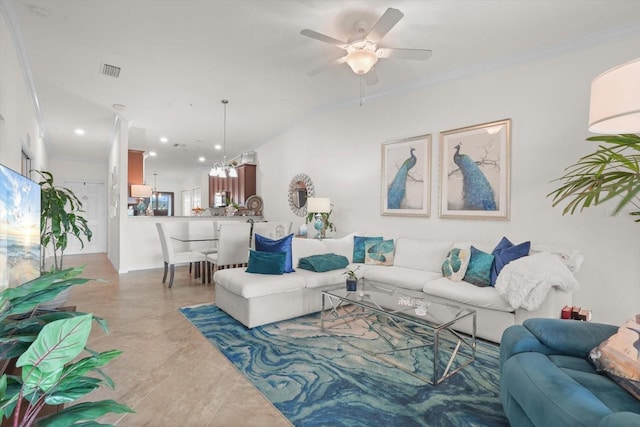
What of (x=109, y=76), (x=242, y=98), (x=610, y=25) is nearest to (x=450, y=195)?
(x=610, y=25)

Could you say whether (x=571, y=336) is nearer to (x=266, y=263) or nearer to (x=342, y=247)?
(x=266, y=263)

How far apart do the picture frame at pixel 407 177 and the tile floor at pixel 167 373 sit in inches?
115

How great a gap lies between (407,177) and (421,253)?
3.69 ft

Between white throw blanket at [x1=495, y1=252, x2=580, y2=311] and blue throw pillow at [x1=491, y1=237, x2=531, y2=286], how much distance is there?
0.22 m

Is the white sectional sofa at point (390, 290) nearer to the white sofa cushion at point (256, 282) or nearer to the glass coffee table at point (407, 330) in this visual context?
the white sofa cushion at point (256, 282)

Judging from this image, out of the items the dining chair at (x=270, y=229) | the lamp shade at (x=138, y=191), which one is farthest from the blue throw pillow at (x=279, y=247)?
the lamp shade at (x=138, y=191)

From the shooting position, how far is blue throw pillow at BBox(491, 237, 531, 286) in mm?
2979

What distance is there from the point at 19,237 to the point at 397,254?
3.61 meters

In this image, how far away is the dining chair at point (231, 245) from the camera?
467 centimetres

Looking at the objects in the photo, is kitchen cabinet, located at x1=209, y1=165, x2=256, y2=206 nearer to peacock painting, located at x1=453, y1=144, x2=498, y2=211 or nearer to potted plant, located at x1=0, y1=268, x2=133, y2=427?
peacock painting, located at x1=453, y1=144, x2=498, y2=211

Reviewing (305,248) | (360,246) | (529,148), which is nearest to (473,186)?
(529,148)

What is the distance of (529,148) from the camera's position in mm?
3328

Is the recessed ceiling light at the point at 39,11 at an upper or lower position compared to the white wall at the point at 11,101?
upper

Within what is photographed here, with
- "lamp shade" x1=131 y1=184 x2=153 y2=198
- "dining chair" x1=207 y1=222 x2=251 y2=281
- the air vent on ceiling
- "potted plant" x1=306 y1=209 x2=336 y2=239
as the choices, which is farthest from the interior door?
"potted plant" x1=306 y1=209 x2=336 y2=239
